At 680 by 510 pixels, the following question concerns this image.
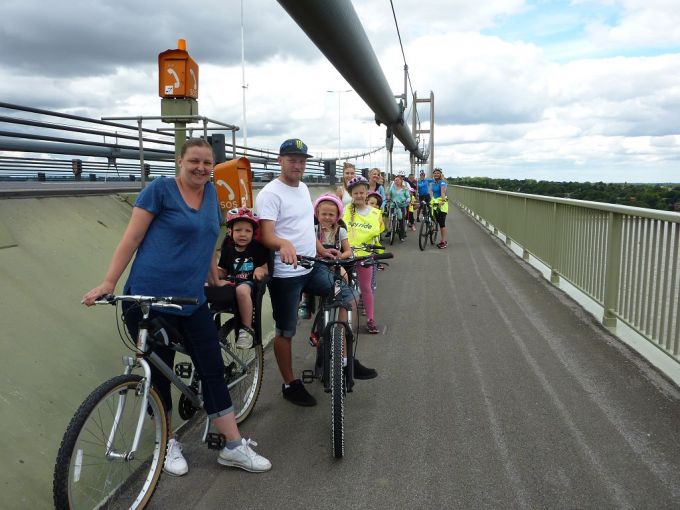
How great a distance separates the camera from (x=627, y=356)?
219 inches

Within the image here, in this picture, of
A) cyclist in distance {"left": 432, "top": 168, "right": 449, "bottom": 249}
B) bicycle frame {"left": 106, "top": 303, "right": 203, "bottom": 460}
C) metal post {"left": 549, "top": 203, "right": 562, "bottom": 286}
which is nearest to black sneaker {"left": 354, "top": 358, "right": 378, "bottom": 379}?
bicycle frame {"left": 106, "top": 303, "right": 203, "bottom": 460}

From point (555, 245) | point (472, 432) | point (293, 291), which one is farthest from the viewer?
point (555, 245)

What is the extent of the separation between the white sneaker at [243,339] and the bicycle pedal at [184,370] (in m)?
0.42

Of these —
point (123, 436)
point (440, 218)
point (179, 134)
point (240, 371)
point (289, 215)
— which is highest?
point (179, 134)

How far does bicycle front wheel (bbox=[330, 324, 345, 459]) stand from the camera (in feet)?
12.0

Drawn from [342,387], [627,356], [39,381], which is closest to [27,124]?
[39,381]

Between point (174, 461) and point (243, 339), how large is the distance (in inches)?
37.3

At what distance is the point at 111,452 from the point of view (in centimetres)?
288

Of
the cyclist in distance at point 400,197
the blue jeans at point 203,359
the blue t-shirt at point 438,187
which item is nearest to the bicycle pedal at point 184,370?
the blue jeans at point 203,359

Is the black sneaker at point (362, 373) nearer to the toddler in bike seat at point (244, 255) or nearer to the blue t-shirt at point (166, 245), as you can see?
the toddler in bike seat at point (244, 255)

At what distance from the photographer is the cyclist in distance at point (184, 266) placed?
315 centimetres

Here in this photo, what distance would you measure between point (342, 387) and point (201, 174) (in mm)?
1563

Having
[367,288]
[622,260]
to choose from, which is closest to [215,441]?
[367,288]

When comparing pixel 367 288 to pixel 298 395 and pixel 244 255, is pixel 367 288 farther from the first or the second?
pixel 244 255
